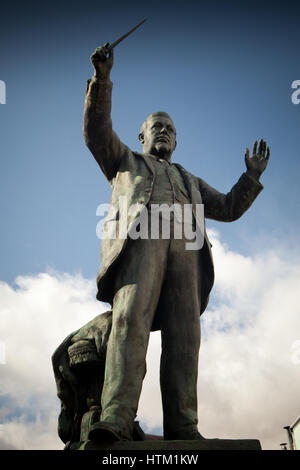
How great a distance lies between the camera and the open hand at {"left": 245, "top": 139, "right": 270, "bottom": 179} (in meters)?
5.81

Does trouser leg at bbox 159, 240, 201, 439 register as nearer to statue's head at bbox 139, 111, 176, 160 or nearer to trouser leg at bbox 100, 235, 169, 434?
trouser leg at bbox 100, 235, 169, 434

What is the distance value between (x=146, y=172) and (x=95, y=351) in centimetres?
204

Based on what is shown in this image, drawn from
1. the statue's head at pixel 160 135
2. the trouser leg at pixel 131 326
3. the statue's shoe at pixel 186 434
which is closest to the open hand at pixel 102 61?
the statue's head at pixel 160 135

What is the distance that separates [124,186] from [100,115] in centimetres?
81

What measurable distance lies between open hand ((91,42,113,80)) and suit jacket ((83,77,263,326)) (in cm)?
7

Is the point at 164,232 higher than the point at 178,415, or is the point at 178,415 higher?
the point at 164,232

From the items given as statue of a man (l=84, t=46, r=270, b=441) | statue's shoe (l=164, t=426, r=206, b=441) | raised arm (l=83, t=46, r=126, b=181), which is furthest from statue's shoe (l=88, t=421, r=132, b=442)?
raised arm (l=83, t=46, r=126, b=181)

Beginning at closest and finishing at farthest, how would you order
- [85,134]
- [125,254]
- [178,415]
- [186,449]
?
1. [186,449]
2. [178,415]
3. [125,254]
4. [85,134]

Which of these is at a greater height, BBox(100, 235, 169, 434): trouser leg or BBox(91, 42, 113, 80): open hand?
BBox(91, 42, 113, 80): open hand

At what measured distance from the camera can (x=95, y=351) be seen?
14.9 ft

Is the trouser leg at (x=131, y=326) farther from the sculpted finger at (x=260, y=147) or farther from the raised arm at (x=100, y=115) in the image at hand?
the sculpted finger at (x=260, y=147)

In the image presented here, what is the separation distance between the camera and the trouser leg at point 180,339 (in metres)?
4.31
